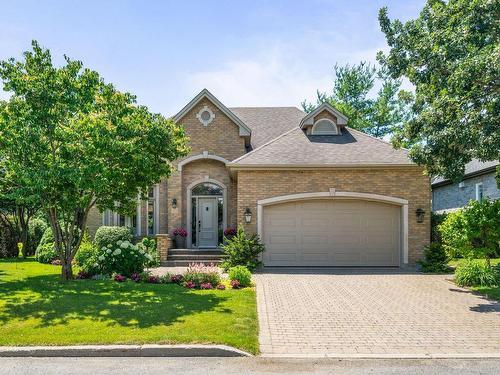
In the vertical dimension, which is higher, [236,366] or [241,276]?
[241,276]

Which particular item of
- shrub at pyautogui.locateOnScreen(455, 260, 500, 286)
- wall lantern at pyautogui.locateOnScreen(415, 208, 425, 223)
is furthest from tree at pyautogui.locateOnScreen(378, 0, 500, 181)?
wall lantern at pyautogui.locateOnScreen(415, 208, 425, 223)

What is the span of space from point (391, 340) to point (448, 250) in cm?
700

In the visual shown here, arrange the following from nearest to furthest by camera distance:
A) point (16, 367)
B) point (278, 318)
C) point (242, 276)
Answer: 1. point (16, 367)
2. point (278, 318)
3. point (242, 276)

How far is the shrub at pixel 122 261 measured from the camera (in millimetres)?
12414

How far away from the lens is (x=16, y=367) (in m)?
5.49

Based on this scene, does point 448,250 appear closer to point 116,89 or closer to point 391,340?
point 391,340

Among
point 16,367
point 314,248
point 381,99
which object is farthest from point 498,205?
point 381,99

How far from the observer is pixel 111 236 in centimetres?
1658

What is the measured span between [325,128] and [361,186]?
11.7 ft

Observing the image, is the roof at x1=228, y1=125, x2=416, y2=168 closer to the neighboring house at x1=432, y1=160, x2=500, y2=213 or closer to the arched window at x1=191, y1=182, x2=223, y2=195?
the arched window at x1=191, y1=182, x2=223, y2=195

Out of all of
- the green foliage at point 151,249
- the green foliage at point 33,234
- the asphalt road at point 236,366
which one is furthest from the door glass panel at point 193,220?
the asphalt road at point 236,366

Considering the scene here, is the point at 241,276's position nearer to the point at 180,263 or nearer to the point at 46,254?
the point at 180,263

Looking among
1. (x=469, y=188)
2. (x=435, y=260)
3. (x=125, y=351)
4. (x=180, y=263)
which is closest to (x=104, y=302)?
(x=125, y=351)

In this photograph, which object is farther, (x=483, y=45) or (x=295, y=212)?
(x=295, y=212)
